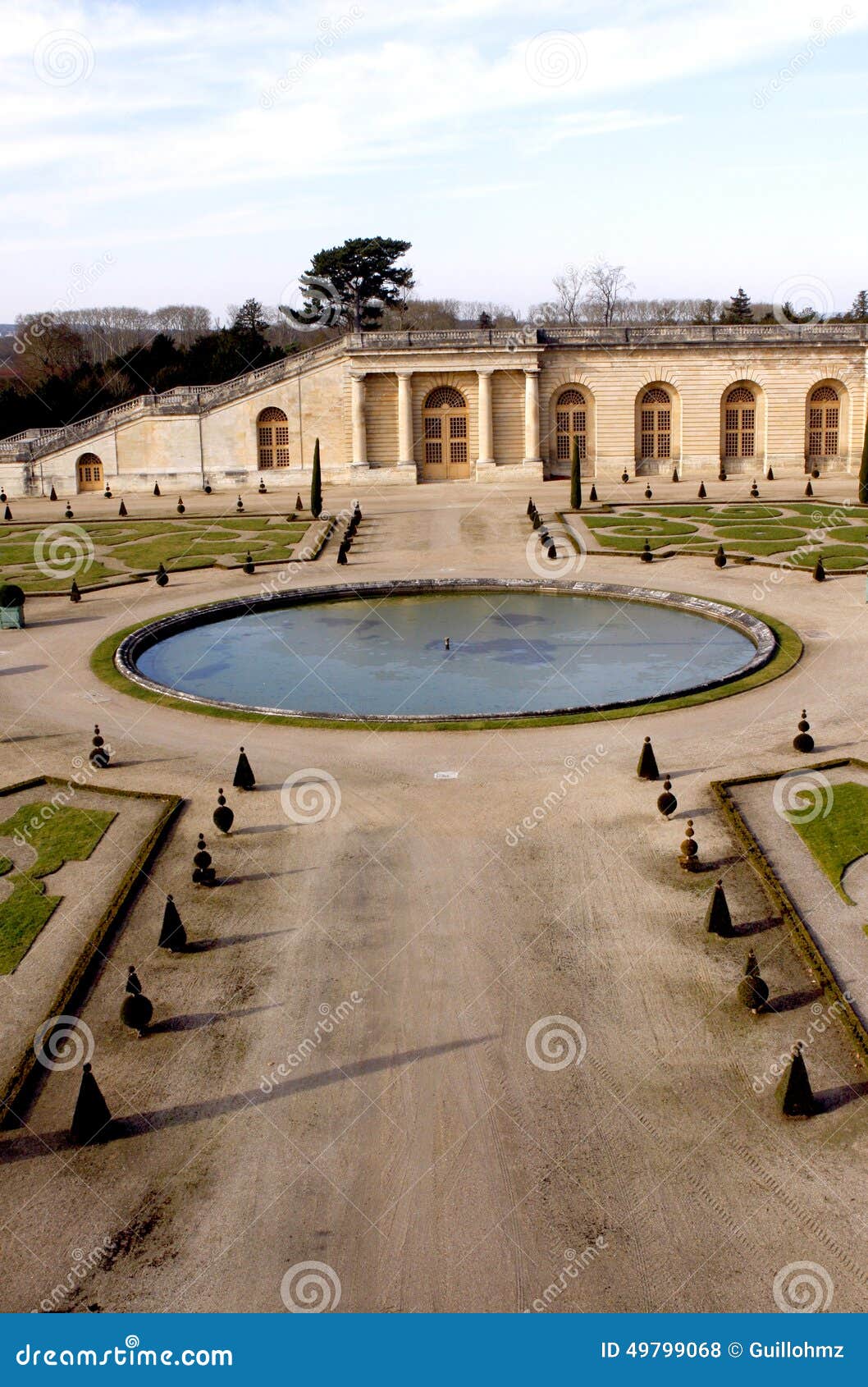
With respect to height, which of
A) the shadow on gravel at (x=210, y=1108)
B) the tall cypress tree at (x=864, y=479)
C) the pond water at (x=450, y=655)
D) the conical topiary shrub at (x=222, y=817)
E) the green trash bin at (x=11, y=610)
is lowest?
the shadow on gravel at (x=210, y=1108)

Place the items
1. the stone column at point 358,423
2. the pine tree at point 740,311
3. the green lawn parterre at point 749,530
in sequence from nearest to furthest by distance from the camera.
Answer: the green lawn parterre at point 749,530
the stone column at point 358,423
the pine tree at point 740,311

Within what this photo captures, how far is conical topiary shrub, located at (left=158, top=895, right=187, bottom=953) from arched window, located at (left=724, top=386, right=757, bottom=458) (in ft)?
224

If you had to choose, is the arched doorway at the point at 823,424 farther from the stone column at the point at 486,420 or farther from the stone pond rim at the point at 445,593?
the stone pond rim at the point at 445,593

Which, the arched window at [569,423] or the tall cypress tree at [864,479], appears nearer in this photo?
the tall cypress tree at [864,479]

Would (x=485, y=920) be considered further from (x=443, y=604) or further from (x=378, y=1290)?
(x=443, y=604)

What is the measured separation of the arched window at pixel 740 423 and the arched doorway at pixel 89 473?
41.8 m

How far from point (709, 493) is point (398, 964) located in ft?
188

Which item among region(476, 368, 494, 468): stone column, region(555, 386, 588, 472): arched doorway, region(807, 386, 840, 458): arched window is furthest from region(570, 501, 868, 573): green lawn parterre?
region(807, 386, 840, 458): arched window

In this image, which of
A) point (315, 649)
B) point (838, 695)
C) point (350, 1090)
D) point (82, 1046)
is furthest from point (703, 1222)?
point (315, 649)

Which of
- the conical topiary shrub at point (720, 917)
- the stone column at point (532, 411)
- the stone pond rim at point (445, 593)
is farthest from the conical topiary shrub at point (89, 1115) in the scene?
the stone column at point (532, 411)

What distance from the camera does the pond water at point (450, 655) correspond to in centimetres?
3331

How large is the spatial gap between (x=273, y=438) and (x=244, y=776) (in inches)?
2261

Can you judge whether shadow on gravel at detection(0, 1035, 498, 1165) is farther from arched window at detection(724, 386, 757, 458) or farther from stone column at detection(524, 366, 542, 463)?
arched window at detection(724, 386, 757, 458)

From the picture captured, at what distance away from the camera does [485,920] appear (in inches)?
795
